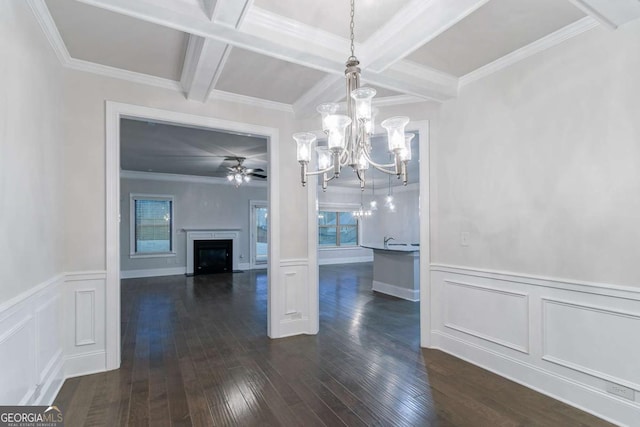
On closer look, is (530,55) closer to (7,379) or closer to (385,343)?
(385,343)

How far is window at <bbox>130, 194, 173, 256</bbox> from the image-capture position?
8.12 metres

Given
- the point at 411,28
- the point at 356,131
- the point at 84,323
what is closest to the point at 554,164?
the point at 411,28

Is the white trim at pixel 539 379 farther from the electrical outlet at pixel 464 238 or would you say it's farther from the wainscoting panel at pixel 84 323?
the wainscoting panel at pixel 84 323

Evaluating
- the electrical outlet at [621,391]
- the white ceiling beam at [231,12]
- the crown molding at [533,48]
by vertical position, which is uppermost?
the crown molding at [533,48]

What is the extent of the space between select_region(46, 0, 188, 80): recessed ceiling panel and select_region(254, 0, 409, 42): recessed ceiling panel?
2.86 ft

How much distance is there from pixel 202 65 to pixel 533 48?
269 centimetres

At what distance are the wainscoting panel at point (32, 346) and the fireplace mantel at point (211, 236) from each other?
604cm

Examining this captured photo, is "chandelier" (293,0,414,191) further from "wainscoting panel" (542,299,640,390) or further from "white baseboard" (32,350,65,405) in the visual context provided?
"white baseboard" (32,350,65,405)

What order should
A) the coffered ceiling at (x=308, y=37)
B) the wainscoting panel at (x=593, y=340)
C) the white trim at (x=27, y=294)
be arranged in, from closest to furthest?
1. the white trim at (x=27, y=294)
2. the coffered ceiling at (x=308, y=37)
3. the wainscoting panel at (x=593, y=340)

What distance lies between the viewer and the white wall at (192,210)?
8.01 m

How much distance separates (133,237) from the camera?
8.07 m

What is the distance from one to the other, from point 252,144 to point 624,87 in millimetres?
4563

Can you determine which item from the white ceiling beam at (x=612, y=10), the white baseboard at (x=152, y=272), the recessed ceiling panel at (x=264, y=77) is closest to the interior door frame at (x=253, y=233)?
the white baseboard at (x=152, y=272)

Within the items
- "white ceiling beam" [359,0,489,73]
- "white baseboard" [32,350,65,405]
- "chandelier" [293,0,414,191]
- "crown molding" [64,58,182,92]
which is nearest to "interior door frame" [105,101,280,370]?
"crown molding" [64,58,182,92]
